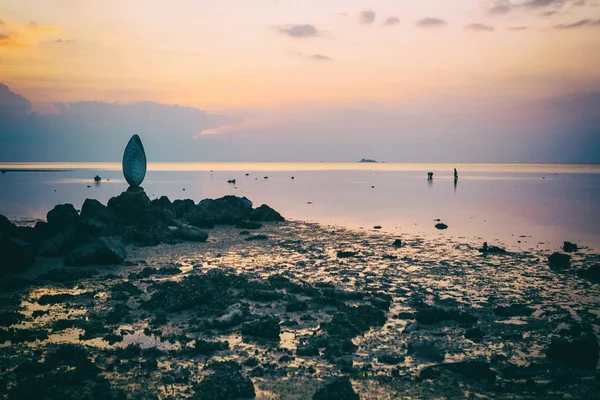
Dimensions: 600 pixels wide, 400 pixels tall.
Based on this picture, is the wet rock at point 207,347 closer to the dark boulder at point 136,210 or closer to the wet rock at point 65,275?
the wet rock at point 65,275

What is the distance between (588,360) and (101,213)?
2916 centimetres

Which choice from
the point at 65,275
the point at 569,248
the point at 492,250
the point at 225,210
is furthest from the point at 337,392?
the point at 225,210

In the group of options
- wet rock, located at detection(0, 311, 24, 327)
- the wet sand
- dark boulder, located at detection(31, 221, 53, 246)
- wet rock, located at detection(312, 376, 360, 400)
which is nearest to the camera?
wet rock, located at detection(312, 376, 360, 400)

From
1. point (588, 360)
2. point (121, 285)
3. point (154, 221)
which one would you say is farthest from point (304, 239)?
point (588, 360)

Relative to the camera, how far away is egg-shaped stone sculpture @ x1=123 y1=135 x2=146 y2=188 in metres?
42.8

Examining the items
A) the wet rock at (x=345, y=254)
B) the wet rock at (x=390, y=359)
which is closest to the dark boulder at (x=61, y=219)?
the wet rock at (x=345, y=254)

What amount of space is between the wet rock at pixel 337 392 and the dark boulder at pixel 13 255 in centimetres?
1659

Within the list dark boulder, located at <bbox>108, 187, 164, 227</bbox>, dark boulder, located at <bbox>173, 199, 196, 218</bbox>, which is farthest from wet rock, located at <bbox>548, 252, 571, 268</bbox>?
dark boulder, located at <bbox>173, 199, 196, 218</bbox>

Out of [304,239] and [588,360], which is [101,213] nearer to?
[304,239]

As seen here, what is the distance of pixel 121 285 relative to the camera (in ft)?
58.3

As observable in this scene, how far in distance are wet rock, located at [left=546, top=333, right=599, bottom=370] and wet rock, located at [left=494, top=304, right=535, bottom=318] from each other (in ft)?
11.3

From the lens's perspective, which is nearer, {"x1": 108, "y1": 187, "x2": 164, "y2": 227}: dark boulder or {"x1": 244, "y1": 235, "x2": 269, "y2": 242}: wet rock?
{"x1": 244, "y1": 235, "x2": 269, "y2": 242}: wet rock

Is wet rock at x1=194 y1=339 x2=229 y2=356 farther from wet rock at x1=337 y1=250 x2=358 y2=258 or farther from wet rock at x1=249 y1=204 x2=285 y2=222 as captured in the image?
wet rock at x1=249 y1=204 x2=285 y2=222

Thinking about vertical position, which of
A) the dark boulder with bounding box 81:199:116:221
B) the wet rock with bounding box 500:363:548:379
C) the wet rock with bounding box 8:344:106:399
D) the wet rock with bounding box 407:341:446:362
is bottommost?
the wet rock with bounding box 500:363:548:379
